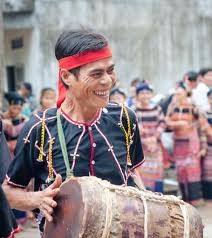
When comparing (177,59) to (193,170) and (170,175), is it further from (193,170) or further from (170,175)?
(193,170)

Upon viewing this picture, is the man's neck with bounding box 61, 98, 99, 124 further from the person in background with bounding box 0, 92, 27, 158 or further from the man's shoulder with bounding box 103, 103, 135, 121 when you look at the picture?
the person in background with bounding box 0, 92, 27, 158

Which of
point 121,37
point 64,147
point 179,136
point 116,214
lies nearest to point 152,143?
point 179,136

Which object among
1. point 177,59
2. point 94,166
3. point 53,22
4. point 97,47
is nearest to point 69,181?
point 94,166

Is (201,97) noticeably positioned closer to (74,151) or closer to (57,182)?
(74,151)

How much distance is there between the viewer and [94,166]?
3451 millimetres

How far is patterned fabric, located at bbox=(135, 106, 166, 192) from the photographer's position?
870 cm

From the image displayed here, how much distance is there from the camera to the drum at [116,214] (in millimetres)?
2936

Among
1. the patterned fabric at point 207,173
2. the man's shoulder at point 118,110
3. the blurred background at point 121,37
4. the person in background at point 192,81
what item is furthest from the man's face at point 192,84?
the man's shoulder at point 118,110

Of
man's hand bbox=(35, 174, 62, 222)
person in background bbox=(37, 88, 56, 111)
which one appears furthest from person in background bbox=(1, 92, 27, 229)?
man's hand bbox=(35, 174, 62, 222)

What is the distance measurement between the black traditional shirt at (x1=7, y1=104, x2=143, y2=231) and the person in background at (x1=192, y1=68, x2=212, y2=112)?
575 centimetres

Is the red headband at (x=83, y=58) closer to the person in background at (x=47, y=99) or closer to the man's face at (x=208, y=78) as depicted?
the person in background at (x=47, y=99)

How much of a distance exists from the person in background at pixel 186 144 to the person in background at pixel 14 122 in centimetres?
191

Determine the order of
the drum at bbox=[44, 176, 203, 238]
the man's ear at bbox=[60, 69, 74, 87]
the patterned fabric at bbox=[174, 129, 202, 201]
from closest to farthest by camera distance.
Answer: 1. the drum at bbox=[44, 176, 203, 238]
2. the man's ear at bbox=[60, 69, 74, 87]
3. the patterned fabric at bbox=[174, 129, 202, 201]

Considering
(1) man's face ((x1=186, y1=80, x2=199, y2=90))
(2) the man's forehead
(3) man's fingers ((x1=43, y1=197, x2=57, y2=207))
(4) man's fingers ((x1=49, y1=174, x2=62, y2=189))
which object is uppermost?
(2) the man's forehead
